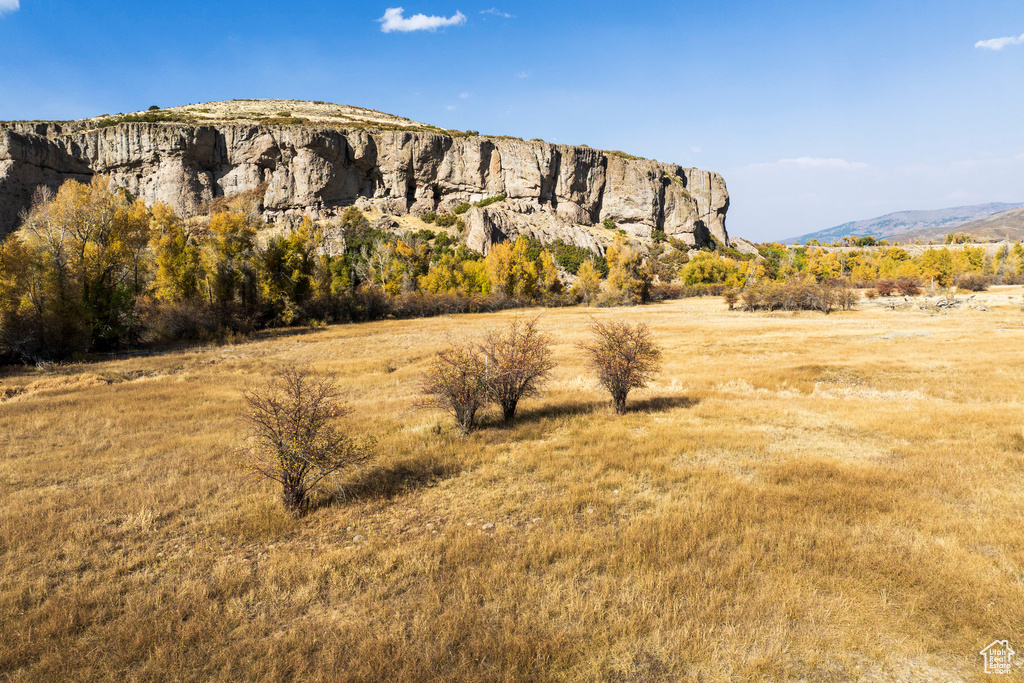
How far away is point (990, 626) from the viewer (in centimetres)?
421

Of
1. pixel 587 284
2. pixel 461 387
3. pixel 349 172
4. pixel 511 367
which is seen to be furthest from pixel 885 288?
pixel 349 172

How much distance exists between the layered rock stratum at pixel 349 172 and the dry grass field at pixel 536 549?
74.3m

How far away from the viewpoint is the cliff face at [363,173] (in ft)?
262

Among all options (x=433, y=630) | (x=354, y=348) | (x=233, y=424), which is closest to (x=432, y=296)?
(x=354, y=348)

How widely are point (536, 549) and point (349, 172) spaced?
331ft

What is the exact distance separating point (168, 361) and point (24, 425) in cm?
1305

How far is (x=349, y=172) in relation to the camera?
9194cm

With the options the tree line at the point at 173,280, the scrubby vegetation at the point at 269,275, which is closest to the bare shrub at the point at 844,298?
the scrubby vegetation at the point at 269,275

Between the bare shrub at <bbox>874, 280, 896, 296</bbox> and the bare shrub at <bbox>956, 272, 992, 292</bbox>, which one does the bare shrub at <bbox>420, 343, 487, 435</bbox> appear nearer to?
the bare shrub at <bbox>874, 280, 896, 296</bbox>

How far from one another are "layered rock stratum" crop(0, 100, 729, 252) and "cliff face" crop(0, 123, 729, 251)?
0.22m

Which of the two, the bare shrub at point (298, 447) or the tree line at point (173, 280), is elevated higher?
the tree line at point (173, 280)

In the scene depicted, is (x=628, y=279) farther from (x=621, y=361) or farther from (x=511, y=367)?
(x=511, y=367)

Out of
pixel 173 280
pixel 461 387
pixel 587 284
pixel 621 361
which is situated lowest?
pixel 461 387

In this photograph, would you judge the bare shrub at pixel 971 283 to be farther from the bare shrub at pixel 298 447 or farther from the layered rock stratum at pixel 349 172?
the bare shrub at pixel 298 447
